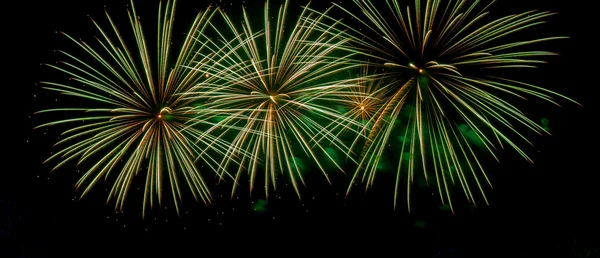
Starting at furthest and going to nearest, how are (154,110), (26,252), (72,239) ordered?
(72,239) → (26,252) → (154,110)

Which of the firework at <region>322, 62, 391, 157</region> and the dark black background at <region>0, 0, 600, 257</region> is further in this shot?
the dark black background at <region>0, 0, 600, 257</region>

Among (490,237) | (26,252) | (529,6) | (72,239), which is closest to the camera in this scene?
(529,6)

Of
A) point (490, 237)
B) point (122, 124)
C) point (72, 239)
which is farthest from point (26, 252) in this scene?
point (490, 237)

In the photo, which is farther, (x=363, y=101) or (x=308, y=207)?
(x=308, y=207)

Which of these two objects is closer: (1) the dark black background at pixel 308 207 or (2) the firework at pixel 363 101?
(2) the firework at pixel 363 101

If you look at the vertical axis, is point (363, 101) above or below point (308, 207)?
above

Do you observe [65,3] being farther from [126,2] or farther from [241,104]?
[241,104]

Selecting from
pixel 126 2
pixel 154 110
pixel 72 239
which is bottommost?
pixel 72 239

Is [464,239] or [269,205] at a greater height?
[269,205]
